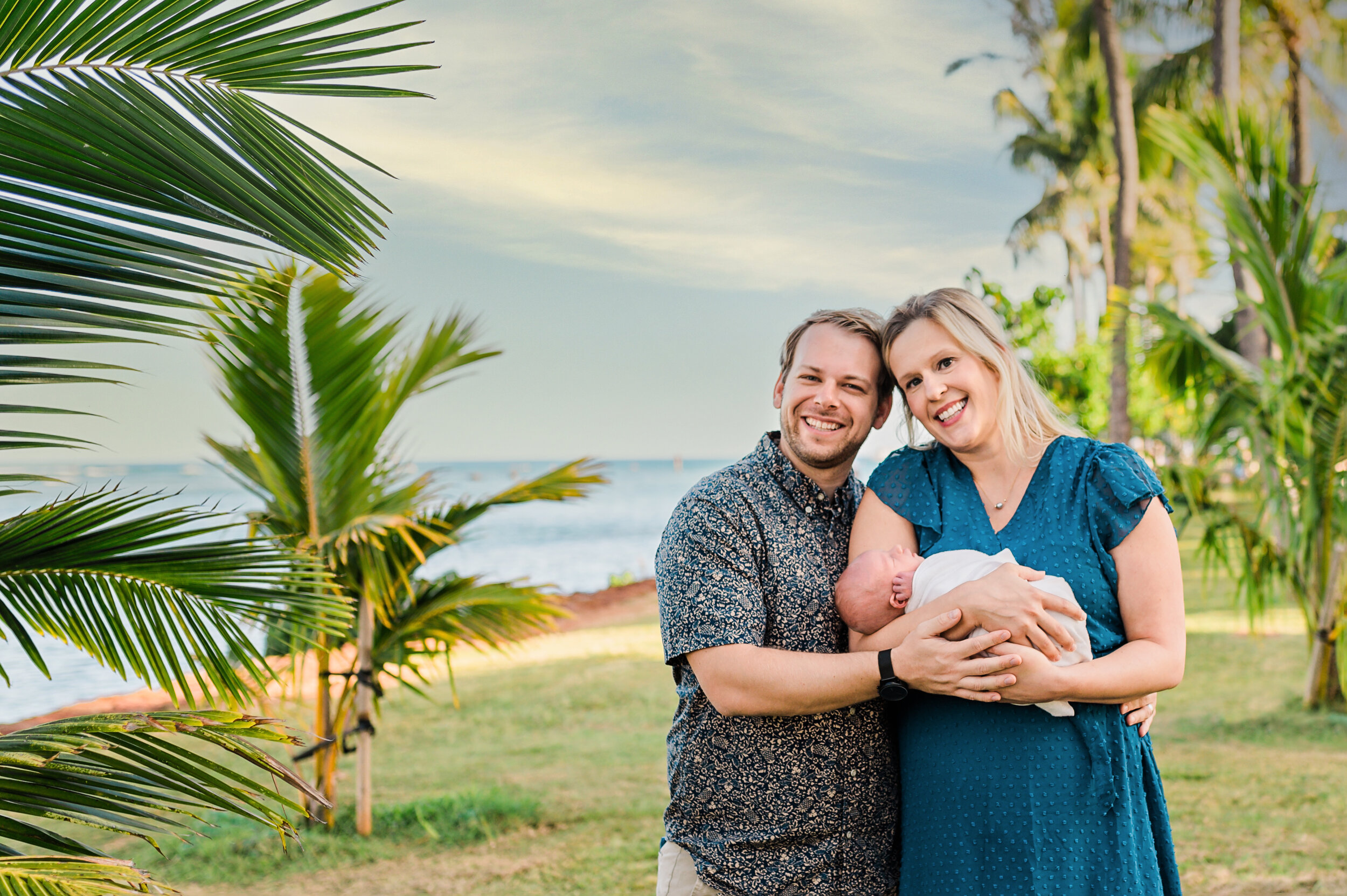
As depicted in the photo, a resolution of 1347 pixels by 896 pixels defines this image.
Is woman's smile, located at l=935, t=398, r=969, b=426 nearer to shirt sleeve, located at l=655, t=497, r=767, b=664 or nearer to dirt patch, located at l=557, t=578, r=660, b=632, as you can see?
shirt sleeve, located at l=655, t=497, r=767, b=664

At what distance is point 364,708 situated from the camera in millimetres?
5203

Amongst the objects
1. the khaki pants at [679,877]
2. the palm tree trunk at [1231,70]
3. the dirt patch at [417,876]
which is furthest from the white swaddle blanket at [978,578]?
the palm tree trunk at [1231,70]

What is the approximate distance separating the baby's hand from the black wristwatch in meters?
0.16

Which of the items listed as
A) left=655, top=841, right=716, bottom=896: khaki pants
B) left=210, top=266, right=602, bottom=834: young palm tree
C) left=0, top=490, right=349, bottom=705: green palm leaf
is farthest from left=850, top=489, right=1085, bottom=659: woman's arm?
left=210, top=266, right=602, bottom=834: young palm tree

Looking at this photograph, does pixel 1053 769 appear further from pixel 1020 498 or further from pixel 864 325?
pixel 864 325

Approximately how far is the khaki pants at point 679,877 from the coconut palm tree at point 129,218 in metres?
1.00

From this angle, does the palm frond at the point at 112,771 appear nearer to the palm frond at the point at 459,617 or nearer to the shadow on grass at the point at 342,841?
the palm frond at the point at 459,617

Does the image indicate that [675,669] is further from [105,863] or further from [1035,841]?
[105,863]

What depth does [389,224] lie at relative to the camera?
2.03 meters

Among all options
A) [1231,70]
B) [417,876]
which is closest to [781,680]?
[417,876]

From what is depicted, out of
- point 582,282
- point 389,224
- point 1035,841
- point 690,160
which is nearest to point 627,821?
point 1035,841

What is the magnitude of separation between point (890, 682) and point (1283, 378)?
5.01 metres

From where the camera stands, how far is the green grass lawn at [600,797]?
4625 millimetres

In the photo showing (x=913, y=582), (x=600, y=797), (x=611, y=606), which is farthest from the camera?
(x=611, y=606)
